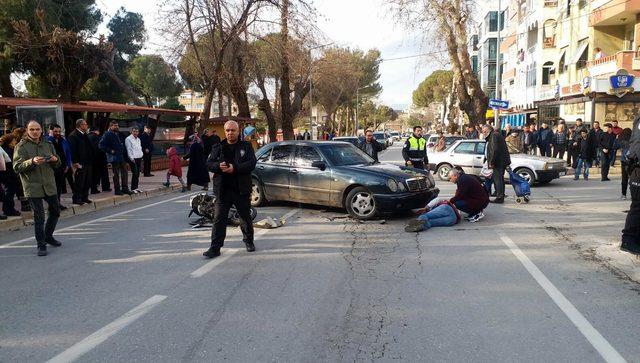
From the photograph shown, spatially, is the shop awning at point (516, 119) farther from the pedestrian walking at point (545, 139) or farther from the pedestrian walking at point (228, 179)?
the pedestrian walking at point (228, 179)

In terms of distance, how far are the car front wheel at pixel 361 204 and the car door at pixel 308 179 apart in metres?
0.51

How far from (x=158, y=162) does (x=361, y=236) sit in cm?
1604

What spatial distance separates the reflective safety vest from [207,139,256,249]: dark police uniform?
23.3ft

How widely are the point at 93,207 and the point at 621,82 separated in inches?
809

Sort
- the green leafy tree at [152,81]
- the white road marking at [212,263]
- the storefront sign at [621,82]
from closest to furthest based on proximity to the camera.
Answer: the white road marking at [212,263] < the storefront sign at [621,82] < the green leafy tree at [152,81]

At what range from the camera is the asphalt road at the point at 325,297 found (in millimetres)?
3715

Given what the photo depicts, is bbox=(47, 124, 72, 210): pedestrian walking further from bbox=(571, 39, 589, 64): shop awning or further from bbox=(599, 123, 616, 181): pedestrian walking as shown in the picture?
bbox=(571, 39, 589, 64): shop awning

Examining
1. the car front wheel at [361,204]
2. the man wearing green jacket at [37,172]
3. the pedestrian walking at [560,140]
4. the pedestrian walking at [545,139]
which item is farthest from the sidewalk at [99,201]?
the pedestrian walking at [560,140]

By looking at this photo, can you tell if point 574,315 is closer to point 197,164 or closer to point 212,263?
A: point 212,263

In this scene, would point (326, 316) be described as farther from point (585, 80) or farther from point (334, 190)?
point (585, 80)

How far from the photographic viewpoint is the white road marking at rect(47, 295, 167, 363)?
3.63 m

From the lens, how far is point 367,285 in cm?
520

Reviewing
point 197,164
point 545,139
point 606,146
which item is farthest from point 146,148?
point 545,139

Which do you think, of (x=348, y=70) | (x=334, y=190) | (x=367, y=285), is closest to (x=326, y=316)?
(x=367, y=285)
